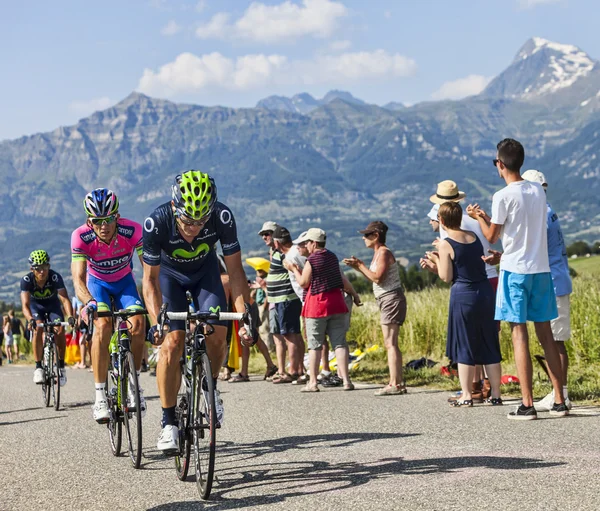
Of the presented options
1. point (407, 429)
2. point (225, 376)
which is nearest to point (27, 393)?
point (225, 376)

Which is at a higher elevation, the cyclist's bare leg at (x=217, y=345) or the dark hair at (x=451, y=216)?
the dark hair at (x=451, y=216)

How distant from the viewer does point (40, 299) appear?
42.1 feet

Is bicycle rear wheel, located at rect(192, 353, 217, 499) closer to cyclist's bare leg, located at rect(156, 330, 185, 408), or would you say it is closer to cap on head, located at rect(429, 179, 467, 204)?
cyclist's bare leg, located at rect(156, 330, 185, 408)

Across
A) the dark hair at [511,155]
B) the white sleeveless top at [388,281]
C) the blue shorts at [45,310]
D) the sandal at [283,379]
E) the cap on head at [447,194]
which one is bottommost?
the sandal at [283,379]

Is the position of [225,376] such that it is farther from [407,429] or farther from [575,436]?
[575,436]

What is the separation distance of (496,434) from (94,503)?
11.2 feet

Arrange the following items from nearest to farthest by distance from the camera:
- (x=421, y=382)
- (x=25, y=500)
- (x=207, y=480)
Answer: (x=207, y=480), (x=25, y=500), (x=421, y=382)

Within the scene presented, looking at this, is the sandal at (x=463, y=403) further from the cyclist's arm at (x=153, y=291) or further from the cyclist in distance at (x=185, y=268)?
the cyclist's arm at (x=153, y=291)

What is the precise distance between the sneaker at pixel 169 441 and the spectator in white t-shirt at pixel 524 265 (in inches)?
135

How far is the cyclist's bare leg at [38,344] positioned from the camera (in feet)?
41.9

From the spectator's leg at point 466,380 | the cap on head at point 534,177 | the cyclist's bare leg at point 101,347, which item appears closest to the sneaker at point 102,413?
the cyclist's bare leg at point 101,347

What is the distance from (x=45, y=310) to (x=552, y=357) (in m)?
7.63

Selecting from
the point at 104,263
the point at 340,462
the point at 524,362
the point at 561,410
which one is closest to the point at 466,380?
the point at 524,362

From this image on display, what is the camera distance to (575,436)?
7.06 m
